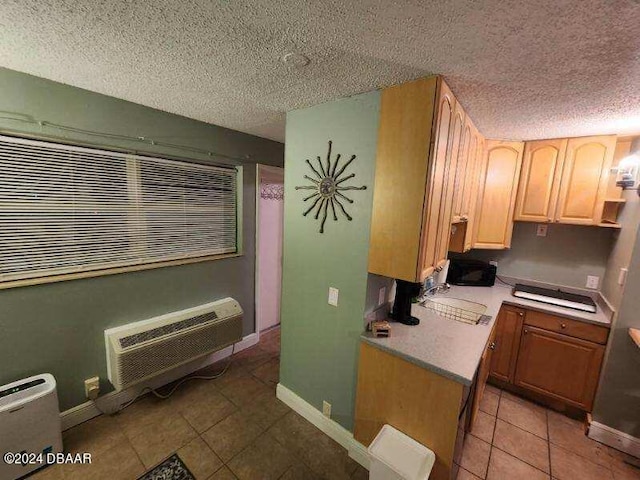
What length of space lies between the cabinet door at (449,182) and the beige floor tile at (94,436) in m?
2.51

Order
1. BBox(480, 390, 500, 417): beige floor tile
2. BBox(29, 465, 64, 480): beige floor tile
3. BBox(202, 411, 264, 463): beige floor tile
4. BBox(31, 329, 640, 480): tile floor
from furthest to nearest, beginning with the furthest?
BBox(480, 390, 500, 417): beige floor tile → BBox(202, 411, 264, 463): beige floor tile → BBox(31, 329, 640, 480): tile floor → BBox(29, 465, 64, 480): beige floor tile

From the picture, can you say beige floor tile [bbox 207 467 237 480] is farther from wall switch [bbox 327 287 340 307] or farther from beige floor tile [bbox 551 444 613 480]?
beige floor tile [bbox 551 444 613 480]

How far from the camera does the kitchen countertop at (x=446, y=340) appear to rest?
1.39 metres

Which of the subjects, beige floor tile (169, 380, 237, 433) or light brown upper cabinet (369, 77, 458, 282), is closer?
light brown upper cabinet (369, 77, 458, 282)

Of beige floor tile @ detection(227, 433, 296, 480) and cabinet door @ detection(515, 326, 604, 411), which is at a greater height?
cabinet door @ detection(515, 326, 604, 411)

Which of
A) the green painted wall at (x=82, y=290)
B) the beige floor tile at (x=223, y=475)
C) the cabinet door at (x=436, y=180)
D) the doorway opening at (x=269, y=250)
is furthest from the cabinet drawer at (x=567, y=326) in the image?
the green painted wall at (x=82, y=290)

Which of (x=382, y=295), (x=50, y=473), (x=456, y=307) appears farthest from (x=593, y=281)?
(x=50, y=473)

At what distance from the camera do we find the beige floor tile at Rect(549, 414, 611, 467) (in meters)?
1.86

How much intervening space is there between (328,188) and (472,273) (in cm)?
197

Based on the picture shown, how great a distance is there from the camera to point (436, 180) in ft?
4.71

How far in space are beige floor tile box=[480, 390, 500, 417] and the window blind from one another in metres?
2.83

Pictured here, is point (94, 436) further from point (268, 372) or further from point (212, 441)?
point (268, 372)

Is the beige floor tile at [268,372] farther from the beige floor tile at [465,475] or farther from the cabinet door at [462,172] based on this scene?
the cabinet door at [462,172]

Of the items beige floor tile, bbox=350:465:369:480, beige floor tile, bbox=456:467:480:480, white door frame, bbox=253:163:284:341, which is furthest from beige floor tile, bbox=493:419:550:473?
white door frame, bbox=253:163:284:341
